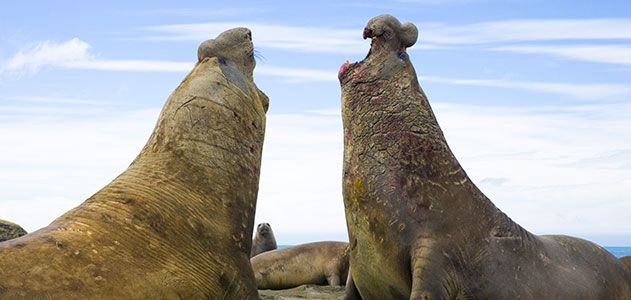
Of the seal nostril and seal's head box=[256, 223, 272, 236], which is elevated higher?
the seal nostril

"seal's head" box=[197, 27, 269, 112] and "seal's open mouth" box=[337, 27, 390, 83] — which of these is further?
"seal's open mouth" box=[337, 27, 390, 83]

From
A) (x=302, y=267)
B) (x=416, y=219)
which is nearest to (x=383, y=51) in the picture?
(x=416, y=219)

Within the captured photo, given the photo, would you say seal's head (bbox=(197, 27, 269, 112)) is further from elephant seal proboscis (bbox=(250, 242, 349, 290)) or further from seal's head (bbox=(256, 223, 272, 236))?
seal's head (bbox=(256, 223, 272, 236))

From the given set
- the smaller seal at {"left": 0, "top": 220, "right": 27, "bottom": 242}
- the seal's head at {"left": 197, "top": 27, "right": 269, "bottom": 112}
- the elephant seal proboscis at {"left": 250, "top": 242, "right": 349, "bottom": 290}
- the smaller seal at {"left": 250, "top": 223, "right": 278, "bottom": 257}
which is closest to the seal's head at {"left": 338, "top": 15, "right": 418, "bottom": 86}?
the seal's head at {"left": 197, "top": 27, "right": 269, "bottom": 112}

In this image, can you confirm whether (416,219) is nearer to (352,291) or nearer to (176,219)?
(352,291)

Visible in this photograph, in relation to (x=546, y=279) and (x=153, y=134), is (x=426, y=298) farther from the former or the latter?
(x=153, y=134)

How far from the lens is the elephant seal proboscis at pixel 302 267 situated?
1403 centimetres

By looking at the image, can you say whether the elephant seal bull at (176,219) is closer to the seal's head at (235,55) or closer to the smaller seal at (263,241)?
the seal's head at (235,55)

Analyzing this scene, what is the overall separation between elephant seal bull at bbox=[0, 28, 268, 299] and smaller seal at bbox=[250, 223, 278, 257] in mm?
10502

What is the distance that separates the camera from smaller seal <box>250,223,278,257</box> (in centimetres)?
1798

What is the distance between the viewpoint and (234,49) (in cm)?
775

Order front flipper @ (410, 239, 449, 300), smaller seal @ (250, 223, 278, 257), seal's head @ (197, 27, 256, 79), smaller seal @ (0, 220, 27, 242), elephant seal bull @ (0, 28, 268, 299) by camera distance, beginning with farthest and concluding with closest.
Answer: smaller seal @ (250, 223, 278, 257)
smaller seal @ (0, 220, 27, 242)
seal's head @ (197, 27, 256, 79)
front flipper @ (410, 239, 449, 300)
elephant seal bull @ (0, 28, 268, 299)

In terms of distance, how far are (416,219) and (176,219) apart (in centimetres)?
186

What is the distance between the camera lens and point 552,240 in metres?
8.47
